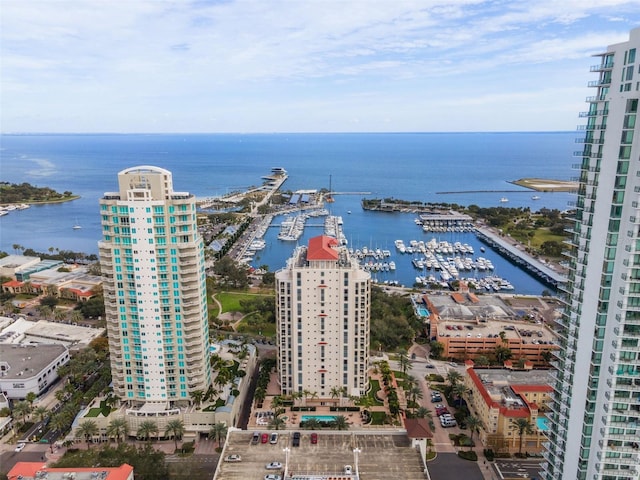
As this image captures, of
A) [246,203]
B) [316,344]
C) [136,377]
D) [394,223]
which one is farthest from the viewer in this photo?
[246,203]

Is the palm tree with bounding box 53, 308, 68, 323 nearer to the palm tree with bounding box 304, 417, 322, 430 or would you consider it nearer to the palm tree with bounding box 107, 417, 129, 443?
the palm tree with bounding box 107, 417, 129, 443

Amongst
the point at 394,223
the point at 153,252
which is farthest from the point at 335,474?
the point at 394,223

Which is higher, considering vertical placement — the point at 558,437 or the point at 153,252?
the point at 153,252

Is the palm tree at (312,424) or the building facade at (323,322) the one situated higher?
the building facade at (323,322)

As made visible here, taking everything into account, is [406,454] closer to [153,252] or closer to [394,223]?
[153,252]

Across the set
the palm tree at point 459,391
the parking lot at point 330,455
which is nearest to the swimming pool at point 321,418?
the parking lot at point 330,455

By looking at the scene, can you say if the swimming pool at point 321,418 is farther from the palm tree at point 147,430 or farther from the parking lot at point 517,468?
the parking lot at point 517,468
